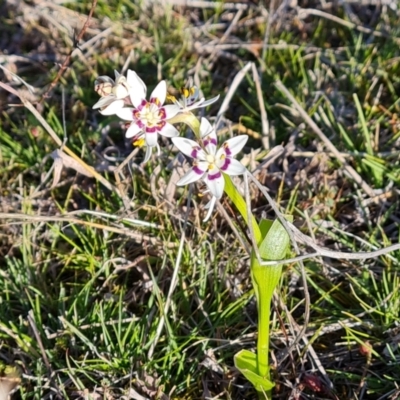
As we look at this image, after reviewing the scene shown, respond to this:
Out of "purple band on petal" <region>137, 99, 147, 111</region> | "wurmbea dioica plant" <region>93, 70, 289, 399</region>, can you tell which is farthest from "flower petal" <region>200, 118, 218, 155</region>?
"purple band on petal" <region>137, 99, 147, 111</region>

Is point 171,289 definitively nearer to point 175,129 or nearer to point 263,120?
point 175,129

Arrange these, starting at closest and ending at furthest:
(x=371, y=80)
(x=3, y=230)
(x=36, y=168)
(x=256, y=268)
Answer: (x=256, y=268) → (x=3, y=230) → (x=36, y=168) → (x=371, y=80)

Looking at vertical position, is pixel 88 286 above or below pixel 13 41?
below

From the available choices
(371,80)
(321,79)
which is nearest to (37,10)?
(321,79)

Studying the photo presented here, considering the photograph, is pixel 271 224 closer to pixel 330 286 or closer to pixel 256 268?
pixel 256 268

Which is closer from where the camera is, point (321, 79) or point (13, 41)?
point (321, 79)

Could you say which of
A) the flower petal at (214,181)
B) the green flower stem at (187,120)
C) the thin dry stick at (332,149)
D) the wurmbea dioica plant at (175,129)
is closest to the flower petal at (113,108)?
the wurmbea dioica plant at (175,129)

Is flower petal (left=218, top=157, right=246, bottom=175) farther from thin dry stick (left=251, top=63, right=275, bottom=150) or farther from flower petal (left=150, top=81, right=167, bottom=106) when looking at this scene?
thin dry stick (left=251, top=63, right=275, bottom=150)
